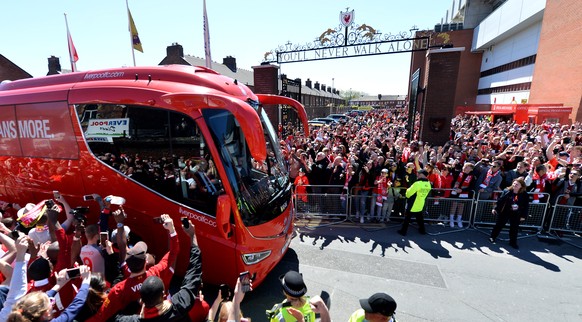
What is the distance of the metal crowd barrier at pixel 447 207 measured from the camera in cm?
710

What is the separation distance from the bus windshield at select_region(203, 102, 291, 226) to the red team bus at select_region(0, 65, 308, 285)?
1 cm

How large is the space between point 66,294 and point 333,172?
6.13m

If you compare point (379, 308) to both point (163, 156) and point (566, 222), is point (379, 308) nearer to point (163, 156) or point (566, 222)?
point (163, 156)

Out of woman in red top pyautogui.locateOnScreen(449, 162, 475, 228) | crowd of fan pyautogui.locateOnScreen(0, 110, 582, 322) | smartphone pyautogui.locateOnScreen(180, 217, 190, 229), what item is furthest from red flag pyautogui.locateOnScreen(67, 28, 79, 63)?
woman in red top pyautogui.locateOnScreen(449, 162, 475, 228)

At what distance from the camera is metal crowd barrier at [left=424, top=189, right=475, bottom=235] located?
23.3 feet

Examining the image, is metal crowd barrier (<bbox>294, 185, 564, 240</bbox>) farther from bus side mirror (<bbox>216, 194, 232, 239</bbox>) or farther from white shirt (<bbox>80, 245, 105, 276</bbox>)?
white shirt (<bbox>80, 245, 105, 276</bbox>)

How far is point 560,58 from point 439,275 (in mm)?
28607

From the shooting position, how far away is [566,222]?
21.5 ft

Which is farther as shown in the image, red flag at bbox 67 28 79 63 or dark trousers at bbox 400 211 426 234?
red flag at bbox 67 28 79 63

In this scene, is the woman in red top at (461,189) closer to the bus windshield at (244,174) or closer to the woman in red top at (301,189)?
the woman in red top at (301,189)

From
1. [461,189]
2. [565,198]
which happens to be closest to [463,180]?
[461,189]

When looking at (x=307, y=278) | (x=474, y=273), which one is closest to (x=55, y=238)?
(x=307, y=278)

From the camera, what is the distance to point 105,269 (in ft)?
11.7

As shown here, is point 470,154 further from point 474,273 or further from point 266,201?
point 266,201
